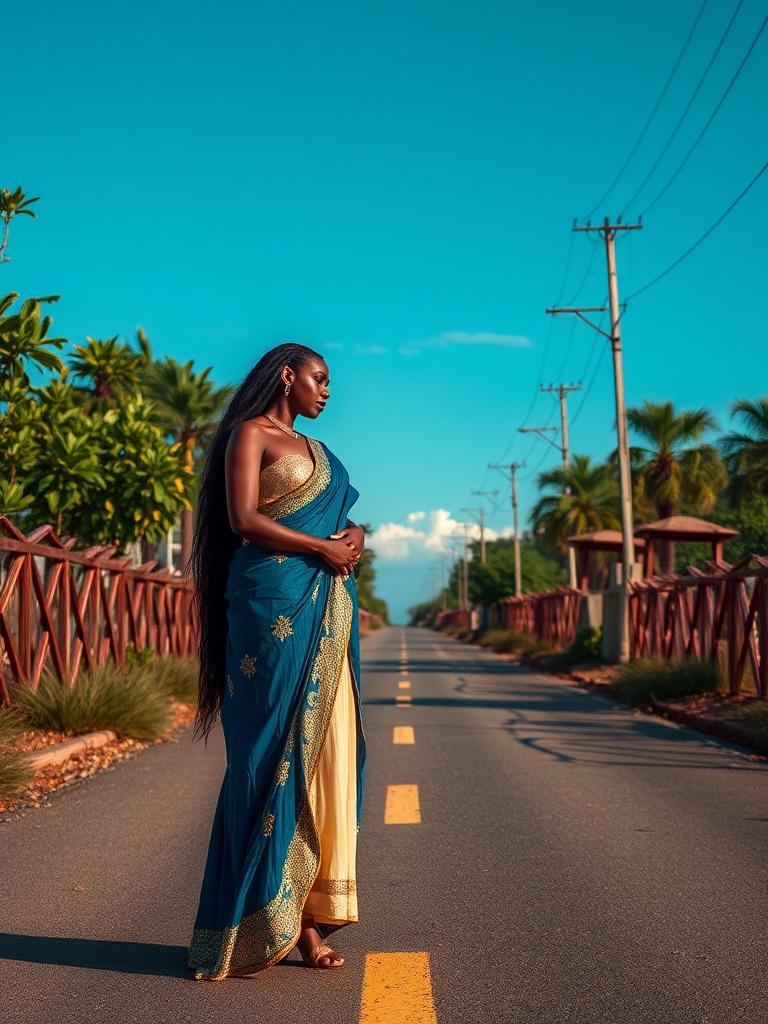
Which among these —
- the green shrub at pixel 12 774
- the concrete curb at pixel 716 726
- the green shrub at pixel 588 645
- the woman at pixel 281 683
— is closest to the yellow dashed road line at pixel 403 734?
the concrete curb at pixel 716 726

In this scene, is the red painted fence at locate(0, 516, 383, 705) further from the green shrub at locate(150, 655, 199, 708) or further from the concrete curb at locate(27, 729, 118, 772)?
the concrete curb at locate(27, 729, 118, 772)

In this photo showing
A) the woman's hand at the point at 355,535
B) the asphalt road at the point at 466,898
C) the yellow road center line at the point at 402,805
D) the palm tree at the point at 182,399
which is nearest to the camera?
the asphalt road at the point at 466,898

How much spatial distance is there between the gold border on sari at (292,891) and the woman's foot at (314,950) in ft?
0.71

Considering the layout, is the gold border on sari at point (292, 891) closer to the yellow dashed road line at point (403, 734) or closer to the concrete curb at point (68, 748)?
the concrete curb at point (68, 748)

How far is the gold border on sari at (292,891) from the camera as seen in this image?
395 cm

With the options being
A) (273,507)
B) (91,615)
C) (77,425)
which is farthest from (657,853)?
(77,425)

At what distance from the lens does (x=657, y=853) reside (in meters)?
6.31

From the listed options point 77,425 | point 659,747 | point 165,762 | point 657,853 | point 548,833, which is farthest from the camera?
point 77,425

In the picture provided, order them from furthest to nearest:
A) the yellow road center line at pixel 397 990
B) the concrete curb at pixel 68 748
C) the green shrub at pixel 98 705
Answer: the green shrub at pixel 98 705 < the concrete curb at pixel 68 748 < the yellow road center line at pixel 397 990

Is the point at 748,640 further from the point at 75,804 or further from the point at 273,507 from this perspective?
the point at 273,507

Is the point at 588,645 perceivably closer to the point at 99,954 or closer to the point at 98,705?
the point at 98,705

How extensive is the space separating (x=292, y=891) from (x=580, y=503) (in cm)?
4975

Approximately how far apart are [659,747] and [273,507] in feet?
26.7

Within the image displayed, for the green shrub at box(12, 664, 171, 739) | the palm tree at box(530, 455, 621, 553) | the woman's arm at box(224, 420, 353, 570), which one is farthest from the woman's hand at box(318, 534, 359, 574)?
the palm tree at box(530, 455, 621, 553)
